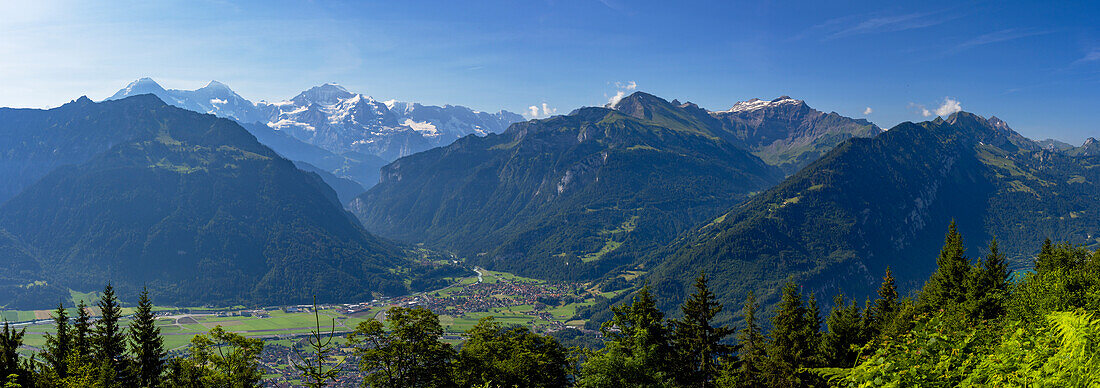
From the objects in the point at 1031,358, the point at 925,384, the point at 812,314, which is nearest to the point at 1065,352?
the point at 1031,358

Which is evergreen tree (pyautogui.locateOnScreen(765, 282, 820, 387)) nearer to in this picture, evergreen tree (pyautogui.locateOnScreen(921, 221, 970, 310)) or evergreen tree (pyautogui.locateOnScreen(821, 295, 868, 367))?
evergreen tree (pyautogui.locateOnScreen(821, 295, 868, 367))

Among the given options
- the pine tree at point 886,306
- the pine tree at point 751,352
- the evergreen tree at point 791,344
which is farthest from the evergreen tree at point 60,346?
the pine tree at point 886,306

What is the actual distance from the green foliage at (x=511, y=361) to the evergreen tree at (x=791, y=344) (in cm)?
1978

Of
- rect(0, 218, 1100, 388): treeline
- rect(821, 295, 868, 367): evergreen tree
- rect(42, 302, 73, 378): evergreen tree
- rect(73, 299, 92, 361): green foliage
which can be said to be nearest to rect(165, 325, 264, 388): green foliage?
rect(0, 218, 1100, 388): treeline

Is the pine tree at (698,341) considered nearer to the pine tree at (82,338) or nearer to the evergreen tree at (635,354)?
the evergreen tree at (635,354)

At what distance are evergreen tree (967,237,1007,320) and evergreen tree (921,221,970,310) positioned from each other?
167 centimetres

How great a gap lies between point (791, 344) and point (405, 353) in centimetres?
3591

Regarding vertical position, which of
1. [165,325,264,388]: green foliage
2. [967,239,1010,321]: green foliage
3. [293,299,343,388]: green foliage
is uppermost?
[293,299,343,388]: green foliage

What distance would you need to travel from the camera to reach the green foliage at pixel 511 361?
138ft

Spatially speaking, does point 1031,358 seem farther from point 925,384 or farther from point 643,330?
point 643,330

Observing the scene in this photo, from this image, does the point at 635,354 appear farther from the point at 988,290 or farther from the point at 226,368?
the point at 988,290

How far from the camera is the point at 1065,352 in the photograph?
10211mm

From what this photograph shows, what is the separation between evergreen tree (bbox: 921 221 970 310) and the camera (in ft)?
197

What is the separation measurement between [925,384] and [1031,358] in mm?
2016
